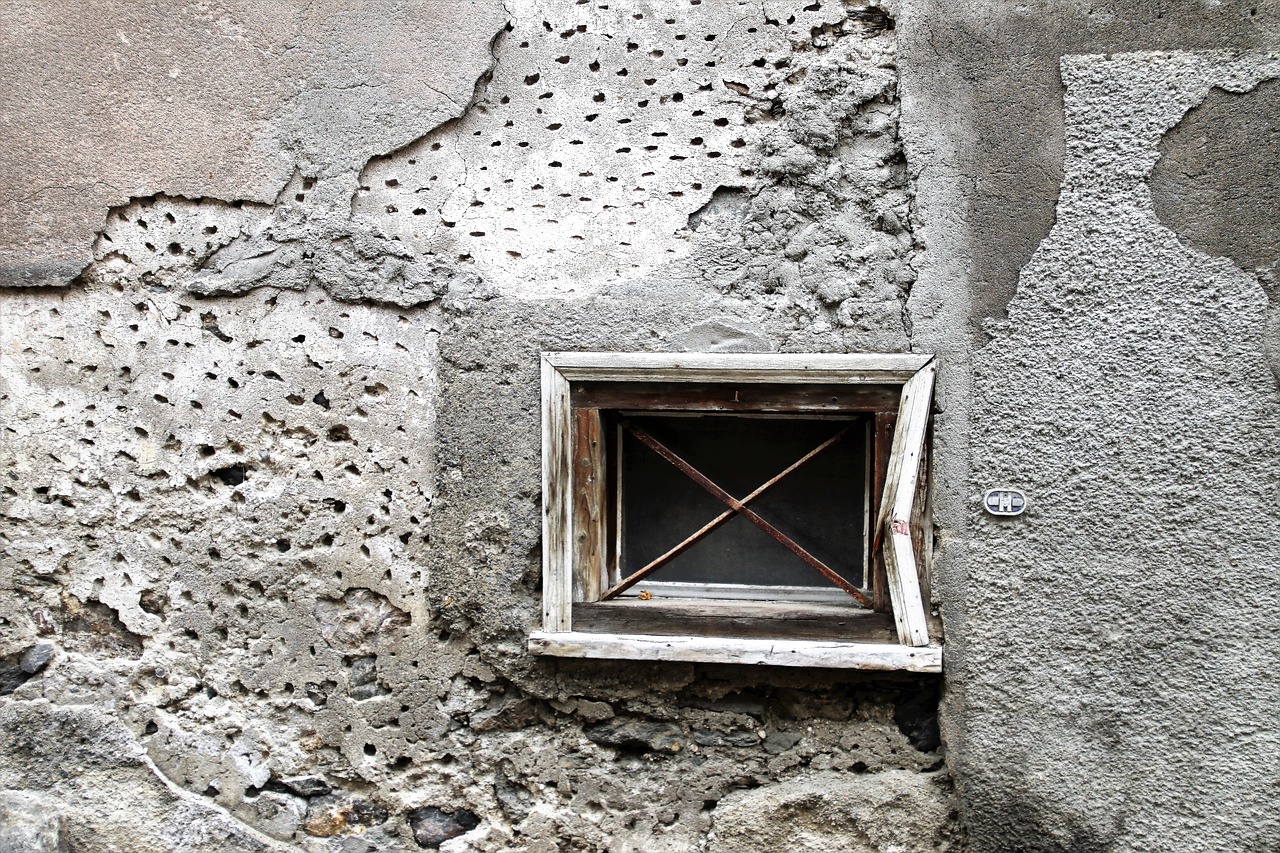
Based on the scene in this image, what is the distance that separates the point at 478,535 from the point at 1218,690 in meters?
1.73

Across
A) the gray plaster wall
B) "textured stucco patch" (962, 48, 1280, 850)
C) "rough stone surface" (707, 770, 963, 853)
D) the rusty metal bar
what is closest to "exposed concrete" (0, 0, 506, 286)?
the gray plaster wall

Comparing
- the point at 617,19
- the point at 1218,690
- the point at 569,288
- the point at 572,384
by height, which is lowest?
the point at 1218,690

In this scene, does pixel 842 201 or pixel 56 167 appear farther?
pixel 56 167

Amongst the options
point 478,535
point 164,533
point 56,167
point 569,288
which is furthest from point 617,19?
point 164,533

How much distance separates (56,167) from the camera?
7.88 feet

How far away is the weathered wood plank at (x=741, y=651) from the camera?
81.5 inches

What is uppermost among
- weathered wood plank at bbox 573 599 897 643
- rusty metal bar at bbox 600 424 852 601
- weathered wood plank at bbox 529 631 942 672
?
rusty metal bar at bbox 600 424 852 601

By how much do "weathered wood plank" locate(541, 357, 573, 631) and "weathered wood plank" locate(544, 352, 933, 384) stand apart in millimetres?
58

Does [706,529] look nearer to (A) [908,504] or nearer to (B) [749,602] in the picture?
(B) [749,602]

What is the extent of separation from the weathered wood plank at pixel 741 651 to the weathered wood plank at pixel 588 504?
15cm

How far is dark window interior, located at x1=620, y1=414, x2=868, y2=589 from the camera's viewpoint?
238cm

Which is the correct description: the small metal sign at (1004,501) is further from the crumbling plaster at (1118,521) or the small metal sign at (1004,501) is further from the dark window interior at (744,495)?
the dark window interior at (744,495)

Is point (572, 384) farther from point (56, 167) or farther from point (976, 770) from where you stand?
point (56, 167)

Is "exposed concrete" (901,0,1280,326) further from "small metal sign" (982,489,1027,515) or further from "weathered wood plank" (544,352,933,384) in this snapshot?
"small metal sign" (982,489,1027,515)
